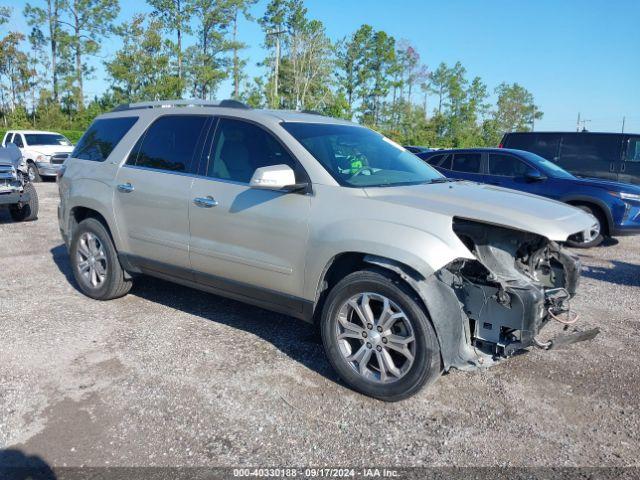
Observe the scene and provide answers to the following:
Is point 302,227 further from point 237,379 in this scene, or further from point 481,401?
point 481,401

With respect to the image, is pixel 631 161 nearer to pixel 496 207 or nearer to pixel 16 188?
pixel 496 207

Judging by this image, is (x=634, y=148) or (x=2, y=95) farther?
(x=2, y=95)

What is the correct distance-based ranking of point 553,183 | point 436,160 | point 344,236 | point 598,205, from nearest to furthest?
1. point 344,236
2. point 598,205
3. point 553,183
4. point 436,160

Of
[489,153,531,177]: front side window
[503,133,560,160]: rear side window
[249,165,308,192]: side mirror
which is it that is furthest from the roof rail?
[503,133,560,160]: rear side window

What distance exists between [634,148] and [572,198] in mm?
2937

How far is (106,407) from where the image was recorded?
11.1ft

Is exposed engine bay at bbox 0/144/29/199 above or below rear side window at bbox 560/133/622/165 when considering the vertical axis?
below

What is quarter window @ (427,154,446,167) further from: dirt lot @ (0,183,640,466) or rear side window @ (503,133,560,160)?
dirt lot @ (0,183,640,466)

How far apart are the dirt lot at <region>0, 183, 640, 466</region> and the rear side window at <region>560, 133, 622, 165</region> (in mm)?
6739

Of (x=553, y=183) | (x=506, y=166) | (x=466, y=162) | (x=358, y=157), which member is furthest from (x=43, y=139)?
(x=358, y=157)

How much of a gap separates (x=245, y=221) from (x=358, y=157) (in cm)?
100

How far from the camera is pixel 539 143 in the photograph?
11.4 m

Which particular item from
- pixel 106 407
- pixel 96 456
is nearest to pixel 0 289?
pixel 106 407

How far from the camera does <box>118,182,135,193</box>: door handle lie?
15.8 ft
